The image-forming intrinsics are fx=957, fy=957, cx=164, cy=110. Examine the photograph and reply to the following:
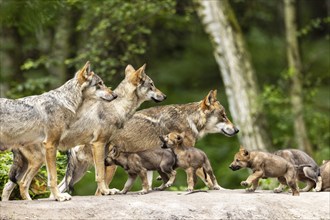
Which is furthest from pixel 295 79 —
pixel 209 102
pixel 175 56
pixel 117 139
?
pixel 117 139

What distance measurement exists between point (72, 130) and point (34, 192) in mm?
1742

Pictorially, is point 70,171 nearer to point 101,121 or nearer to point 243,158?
point 101,121

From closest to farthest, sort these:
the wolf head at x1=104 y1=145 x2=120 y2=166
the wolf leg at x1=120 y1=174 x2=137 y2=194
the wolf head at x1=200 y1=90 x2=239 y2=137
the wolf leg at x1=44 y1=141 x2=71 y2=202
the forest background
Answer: the wolf leg at x1=44 y1=141 x2=71 y2=202, the wolf leg at x1=120 y1=174 x2=137 y2=194, the wolf head at x1=104 y1=145 x2=120 y2=166, the wolf head at x1=200 y1=90 x2=239 y2=137, the forest background

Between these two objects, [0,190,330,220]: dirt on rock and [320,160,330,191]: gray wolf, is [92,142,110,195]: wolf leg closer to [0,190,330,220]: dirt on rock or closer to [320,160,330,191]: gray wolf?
[0,190,330,220]: dirt on rock

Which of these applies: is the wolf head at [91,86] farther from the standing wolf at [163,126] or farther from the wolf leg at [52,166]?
the wolf leg at [52,166]

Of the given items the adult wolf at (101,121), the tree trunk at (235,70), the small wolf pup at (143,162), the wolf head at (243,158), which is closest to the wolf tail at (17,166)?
the adult wolf at (101,121)

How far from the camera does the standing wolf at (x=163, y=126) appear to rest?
530 inches

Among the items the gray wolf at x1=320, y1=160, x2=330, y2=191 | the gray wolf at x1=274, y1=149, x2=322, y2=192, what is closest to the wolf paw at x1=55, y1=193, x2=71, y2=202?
the gray wolf at x1=274, y1=149, x2=322, y2=192

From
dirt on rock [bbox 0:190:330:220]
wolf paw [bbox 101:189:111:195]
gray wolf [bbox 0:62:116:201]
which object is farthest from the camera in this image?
wolf paw [bbox 101:189:111:195]

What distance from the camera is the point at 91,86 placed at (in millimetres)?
12539

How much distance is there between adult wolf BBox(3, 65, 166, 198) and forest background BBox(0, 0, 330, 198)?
4.52 meters

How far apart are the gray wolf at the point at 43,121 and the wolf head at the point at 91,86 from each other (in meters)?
0.20

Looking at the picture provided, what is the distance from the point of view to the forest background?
2145cm

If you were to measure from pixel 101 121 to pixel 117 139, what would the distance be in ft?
2.26
